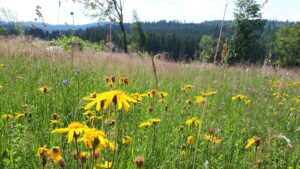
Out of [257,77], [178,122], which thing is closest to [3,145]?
[178,122]

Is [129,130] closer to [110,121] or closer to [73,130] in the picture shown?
[110,121]

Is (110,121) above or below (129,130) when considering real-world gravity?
above

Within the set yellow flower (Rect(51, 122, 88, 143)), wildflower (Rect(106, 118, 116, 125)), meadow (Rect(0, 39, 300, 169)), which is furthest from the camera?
wildflower (Rect(106, 118, 116, 125))

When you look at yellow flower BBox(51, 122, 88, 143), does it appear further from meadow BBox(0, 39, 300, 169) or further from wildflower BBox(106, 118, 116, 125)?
wildflower BBox(106, 118, 116, 125)

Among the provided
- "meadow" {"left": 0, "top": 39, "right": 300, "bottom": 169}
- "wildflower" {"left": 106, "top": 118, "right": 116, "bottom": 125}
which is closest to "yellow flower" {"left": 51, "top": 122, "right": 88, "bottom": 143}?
"meadow" {"left": 0, "top": 39, "right": 300, "bottom": 169}

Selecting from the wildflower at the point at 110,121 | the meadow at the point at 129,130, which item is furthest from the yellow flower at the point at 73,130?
the wildflower at the point at 110,121

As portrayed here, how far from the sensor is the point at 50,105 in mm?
2607

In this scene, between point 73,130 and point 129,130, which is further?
point 129,130

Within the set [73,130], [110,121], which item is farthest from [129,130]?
[73,130]

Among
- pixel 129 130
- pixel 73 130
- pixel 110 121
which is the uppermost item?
pixel 73 130

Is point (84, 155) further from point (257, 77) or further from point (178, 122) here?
point (257, 77)

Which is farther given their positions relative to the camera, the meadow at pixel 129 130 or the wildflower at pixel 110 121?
the wildflower at pixel 110 121

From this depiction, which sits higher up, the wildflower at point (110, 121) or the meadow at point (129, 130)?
the wildflower at point (110, 121)

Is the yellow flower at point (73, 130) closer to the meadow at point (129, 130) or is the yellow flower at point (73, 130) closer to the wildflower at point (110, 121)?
the meadow at point (129, 130)
